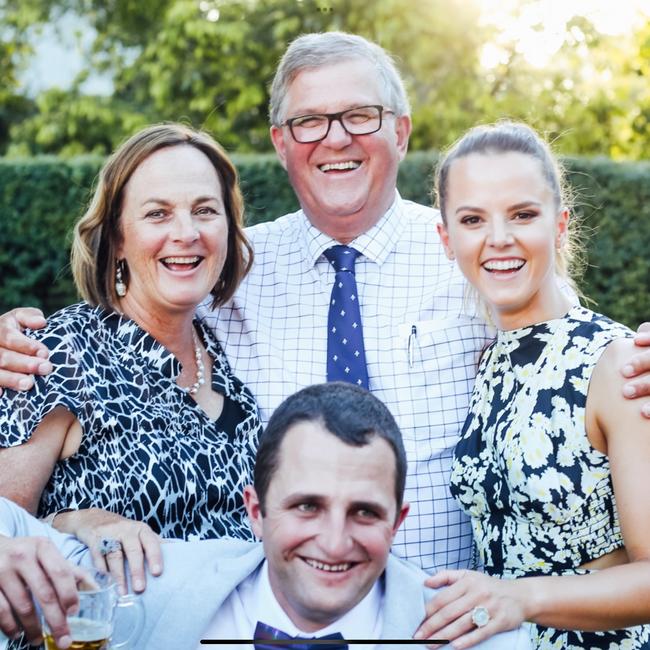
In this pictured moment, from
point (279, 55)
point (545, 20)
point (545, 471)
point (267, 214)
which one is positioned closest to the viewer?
point (545, 471)

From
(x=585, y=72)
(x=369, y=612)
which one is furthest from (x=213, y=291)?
(x=585, y=72)

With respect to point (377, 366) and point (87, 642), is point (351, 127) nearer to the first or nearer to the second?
point (377, 366)

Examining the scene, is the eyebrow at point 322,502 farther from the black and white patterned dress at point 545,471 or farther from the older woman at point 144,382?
the black and white patterned dress at point 545,471

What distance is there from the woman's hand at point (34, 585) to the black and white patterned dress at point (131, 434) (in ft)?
1.87

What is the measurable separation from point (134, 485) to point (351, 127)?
62.2 inches

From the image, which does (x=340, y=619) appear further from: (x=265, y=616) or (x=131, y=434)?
(x=131, y=434)

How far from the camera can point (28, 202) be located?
28.7 ft

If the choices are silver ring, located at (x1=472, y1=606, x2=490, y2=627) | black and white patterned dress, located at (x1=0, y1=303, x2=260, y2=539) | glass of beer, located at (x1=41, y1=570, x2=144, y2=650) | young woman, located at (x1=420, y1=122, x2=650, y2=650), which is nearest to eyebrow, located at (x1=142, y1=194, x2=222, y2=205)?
black and white patterned dress, located at (x1=0, y1=303, x2=260, y2=539)

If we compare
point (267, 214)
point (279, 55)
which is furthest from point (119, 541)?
point (279, 55)

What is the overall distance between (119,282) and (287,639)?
1409mm

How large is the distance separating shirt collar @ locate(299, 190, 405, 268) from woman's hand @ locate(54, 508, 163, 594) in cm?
143

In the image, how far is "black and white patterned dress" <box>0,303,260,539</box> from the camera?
9.23 ft

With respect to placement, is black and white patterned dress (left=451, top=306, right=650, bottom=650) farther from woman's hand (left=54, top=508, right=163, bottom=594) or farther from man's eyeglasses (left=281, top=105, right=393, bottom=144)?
man's eyeglasses (left=281, top=105, right=393, bottom=144)

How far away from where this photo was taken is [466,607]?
227 centimetres
